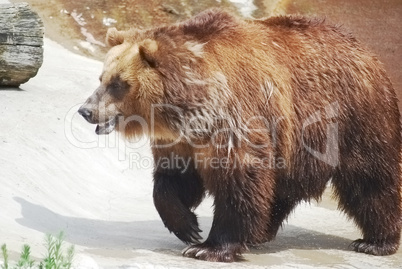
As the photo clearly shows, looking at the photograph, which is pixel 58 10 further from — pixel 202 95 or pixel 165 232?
pixel 202 95

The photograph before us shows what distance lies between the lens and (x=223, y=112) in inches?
242

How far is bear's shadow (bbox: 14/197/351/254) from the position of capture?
6.62 metres

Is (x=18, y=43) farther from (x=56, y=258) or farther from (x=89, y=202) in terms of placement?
(x=56, y=258)

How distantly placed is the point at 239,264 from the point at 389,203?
5.11 feet

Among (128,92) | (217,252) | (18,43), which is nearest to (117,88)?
(128,92)

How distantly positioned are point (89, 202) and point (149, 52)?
2.36 metres

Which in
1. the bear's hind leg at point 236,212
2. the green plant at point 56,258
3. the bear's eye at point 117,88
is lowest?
the bear's hind leg at point 236,212

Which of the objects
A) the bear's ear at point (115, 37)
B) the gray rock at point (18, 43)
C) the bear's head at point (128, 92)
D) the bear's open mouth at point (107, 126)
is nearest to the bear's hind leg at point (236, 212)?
the bear's head at point (128, 92)

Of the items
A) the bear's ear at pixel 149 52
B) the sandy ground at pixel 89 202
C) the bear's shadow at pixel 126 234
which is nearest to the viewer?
the bear's ear at pixel 149 52

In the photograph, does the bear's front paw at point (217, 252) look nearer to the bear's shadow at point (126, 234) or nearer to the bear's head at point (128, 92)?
the bear's shadow at point (126, 234)

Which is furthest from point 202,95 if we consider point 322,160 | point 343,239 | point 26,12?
point 26,12

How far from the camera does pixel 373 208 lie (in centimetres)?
704

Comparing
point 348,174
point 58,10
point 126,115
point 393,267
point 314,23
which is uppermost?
point 314,23

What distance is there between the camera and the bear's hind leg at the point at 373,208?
7.00 metres
